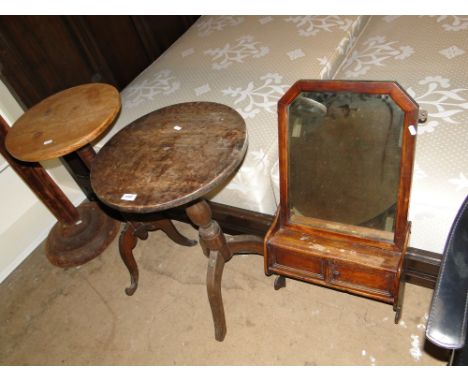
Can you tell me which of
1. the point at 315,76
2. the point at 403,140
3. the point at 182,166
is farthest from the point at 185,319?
the point at 315,76

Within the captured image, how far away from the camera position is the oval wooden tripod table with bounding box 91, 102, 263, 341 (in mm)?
1144

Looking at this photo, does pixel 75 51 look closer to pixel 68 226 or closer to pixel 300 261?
pixel 68 226

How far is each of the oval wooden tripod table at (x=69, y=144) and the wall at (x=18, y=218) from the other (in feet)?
0.56

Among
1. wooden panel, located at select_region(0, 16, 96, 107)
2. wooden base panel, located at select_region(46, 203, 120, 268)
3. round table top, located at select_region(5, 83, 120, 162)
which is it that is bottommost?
wooden base panel, located at select_region(46, 203, 120, 268)

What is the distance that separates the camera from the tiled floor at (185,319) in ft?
4.89

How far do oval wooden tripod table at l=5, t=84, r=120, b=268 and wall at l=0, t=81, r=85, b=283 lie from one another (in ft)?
0.56

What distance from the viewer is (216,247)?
1503 mm

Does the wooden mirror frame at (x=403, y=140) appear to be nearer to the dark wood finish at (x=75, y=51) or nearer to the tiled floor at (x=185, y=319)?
the tiled floor at (x=185, y=319)

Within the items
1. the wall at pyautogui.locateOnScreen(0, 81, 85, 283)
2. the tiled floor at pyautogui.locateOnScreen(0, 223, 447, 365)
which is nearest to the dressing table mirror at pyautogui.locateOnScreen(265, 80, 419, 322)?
the tiled floor at pyautogui.locateOnScreen(0, 223, 447, 365)

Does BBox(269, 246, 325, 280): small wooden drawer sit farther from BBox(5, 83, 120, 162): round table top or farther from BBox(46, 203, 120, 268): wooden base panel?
BBox(46, 203, 120, 268): wooden base panel

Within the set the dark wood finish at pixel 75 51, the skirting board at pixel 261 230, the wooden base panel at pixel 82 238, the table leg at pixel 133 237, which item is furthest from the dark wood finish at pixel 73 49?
the skirting board at pixel 261 230

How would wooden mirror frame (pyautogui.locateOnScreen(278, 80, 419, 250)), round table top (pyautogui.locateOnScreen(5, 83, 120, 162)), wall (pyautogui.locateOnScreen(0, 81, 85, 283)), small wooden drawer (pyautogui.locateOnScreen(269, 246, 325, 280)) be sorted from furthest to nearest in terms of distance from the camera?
1. wall (pyautogui.locateOnScreen(0, 81, 85, 283))
2. round table top (pyautogui.locateOnScreen(5, 83, 120, 162))
3. small wooden drawer (pyautogui.locateOnScreen(269, 246, 325, 280))
4. wooden mirror frame (pyautogui.locateOnScreen(278, 80, 419, 250))

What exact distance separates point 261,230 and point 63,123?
Result: 1081 millimetres

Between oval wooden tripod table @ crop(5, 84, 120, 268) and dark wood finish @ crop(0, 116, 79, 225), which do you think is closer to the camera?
oval wooden tripod table @ crop(5, 84, 120, 268)
